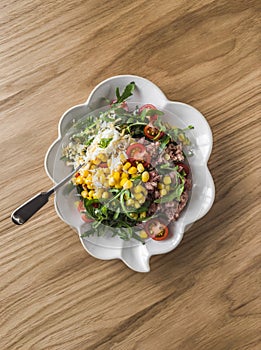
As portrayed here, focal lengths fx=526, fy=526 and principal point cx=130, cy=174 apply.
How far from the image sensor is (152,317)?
4.35 ft

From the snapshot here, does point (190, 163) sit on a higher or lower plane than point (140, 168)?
lower

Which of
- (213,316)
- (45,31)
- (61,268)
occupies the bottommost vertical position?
(213,316)

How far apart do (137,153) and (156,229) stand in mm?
191

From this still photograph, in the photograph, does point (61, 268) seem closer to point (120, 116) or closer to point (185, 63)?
point (120, 116)

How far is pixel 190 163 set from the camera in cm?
126

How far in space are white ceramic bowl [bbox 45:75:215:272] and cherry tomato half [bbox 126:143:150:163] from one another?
0.13 meters

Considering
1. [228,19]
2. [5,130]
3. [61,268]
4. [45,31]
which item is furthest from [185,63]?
[61,268]

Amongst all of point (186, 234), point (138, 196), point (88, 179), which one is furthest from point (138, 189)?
point (186, 234)

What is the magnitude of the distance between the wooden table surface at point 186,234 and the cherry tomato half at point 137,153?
0.22 meters

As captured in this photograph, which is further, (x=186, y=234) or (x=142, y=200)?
(x=186, y=234)

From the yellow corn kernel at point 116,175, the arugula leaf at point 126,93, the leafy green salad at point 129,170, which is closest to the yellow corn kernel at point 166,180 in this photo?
the leafy green salad at point 129,170

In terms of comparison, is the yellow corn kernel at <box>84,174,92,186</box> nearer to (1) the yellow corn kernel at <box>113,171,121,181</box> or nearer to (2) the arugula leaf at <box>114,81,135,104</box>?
(1) the yellow corn kernel at <box>113,171,121,181</box>

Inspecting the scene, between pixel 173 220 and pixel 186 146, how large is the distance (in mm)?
179

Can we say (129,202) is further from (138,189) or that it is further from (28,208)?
(28,208)
